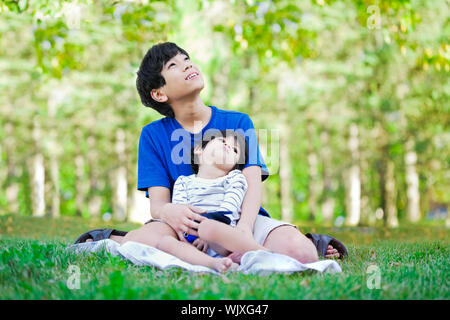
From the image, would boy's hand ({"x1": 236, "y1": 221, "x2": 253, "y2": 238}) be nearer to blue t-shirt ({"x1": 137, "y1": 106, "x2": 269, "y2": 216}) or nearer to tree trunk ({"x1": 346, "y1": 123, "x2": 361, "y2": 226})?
blue t-shirt ({"x1": 137, "y1": 106, "x2": 269, "y2": 216})

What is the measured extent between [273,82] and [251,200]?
13114mm

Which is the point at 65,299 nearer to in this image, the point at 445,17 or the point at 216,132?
the point at 216,132

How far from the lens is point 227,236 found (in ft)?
10.6

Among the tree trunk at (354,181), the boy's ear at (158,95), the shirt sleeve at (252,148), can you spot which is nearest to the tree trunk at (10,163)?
the tree trunk at (354,181)

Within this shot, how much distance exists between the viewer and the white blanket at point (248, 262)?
2980 mm

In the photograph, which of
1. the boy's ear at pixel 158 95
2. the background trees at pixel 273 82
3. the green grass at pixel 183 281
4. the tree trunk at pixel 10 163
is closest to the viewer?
the green grass at pixel 183 281

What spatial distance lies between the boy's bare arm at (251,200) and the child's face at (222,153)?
0.49 ft

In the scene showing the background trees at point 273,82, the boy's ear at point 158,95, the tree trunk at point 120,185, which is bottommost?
the tree trunk at point 120,185

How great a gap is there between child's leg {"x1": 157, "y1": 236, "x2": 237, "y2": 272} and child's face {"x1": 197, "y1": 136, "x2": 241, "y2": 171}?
0.66 meters

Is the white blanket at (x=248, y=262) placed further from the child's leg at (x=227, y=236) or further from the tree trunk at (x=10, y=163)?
the tree trunk at (x=10, y=163)

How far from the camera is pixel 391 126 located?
1334 centimetres

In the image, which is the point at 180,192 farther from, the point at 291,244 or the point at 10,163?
the point at 10,163

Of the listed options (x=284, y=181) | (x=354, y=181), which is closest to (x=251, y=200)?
(x=284, y=181)
